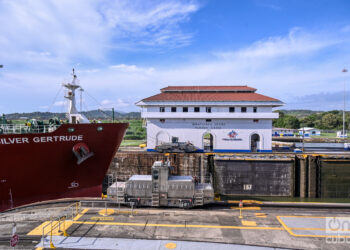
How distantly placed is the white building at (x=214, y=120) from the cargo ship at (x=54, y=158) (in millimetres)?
15383

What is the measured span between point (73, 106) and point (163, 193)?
11301 mm

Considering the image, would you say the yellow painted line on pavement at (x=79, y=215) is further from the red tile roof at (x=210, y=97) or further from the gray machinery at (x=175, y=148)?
the red tile roof at (x=210, y=97)

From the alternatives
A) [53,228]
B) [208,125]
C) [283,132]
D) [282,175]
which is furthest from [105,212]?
[283,132]

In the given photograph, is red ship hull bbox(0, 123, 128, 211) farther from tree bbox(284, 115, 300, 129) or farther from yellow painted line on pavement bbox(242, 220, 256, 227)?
tree bbox(284, 115, 300, 129)

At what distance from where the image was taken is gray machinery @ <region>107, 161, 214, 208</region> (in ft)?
61.6

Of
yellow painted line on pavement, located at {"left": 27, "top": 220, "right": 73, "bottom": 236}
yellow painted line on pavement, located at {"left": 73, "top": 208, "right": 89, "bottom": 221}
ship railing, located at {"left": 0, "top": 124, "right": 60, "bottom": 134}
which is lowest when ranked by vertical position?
yellow painted line on pavement, located at {"left": 27, "top": 220, "right": 73, "bottom": 236}

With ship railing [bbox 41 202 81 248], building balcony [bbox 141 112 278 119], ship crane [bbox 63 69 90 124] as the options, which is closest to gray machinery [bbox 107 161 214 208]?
ship railing [bbox 41 202 81 248]

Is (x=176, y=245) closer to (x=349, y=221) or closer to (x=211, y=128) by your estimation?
(x=349, y=221)

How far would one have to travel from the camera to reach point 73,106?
16594mm

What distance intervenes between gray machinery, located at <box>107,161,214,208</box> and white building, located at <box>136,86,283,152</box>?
37.9ft

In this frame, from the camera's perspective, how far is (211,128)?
3112 cm

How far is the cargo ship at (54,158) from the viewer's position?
12484 mm

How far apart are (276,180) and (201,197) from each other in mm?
12149

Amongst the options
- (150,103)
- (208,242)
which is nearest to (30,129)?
(208,242)
